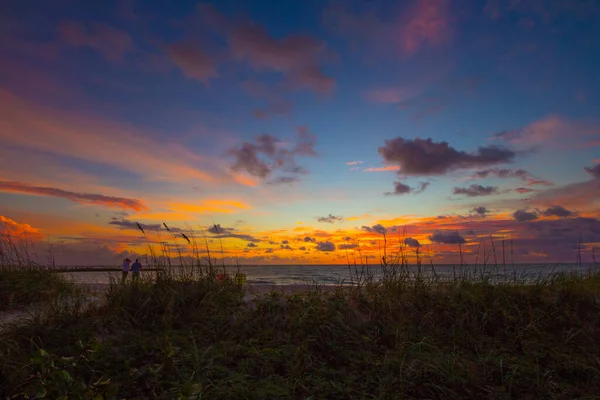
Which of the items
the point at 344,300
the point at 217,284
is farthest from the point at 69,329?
the point at 344,300

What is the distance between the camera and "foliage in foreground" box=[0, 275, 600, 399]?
5.12 metres

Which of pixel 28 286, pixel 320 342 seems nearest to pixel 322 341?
pixel 320 342

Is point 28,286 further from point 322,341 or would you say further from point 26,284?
point 322,341

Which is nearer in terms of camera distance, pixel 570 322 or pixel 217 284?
pixel 570 322

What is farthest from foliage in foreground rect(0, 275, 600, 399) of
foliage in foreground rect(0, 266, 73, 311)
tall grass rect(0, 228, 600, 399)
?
foliage in foreground rect(0, 266, 73, 311)

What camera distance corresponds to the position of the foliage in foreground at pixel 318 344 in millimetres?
5121

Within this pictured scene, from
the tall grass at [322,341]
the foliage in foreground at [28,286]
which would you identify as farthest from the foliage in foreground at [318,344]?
the foliage in foreground at [28,286]

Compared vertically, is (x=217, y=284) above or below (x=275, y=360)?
above

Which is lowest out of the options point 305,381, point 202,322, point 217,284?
point 305,381

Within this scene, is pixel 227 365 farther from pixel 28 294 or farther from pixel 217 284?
pixel 28 294

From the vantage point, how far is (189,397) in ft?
14.5

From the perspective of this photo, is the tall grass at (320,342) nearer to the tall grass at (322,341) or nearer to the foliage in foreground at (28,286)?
the tall grass at (322,341)

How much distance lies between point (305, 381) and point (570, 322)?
17.9 feet

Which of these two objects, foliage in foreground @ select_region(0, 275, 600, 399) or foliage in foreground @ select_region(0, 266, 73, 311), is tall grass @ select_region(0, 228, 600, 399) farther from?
foliage in foreground @ select_region(0, 266, 73, 311)
